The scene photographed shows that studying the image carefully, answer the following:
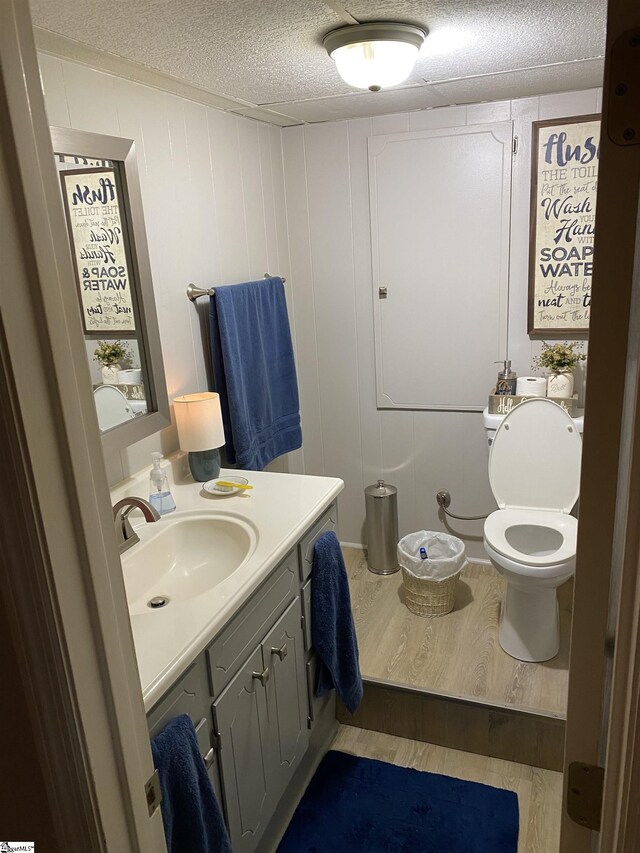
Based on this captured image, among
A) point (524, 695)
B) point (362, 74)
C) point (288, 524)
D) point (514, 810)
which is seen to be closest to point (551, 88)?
point (362, 74)

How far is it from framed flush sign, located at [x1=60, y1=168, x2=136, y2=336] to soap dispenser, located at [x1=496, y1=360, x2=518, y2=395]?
5.13 ft

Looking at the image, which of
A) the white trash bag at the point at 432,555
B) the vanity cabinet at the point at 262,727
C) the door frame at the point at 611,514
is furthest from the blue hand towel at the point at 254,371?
the door frame at the point at 611,514

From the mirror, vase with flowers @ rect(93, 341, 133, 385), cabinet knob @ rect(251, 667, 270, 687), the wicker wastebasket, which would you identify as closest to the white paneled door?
the wicker wastebasket

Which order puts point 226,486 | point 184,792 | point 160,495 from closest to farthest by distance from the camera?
point 184,792 → point 160,495 → point 226,486

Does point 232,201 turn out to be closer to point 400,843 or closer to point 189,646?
point 189,646

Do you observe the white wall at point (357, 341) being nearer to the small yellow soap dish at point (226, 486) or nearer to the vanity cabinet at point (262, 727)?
the small yellow soap dish at point (226, 486)

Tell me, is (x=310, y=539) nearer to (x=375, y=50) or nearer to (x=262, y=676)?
(x=262, y=676)

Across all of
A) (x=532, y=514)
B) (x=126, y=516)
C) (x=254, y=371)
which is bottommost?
(x=532, y=514)

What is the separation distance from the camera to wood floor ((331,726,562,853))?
192 cm

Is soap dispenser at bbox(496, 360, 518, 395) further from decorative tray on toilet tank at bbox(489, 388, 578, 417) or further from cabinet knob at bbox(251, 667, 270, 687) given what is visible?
cabinet knob at bbox(251, 667, 270, 687)

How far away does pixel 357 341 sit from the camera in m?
3.08

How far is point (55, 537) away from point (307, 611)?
1356 mm

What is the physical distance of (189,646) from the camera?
132cm

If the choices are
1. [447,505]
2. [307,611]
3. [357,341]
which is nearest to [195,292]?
[357,341]
